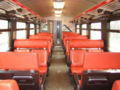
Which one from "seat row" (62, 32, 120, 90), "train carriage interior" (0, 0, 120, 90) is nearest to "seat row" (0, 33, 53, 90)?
"train carriage interior" (0, 0, 120, 90)

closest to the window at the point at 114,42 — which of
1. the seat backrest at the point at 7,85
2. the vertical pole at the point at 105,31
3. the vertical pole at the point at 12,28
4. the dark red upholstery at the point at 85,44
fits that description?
the vertical pole at the point at 105,31

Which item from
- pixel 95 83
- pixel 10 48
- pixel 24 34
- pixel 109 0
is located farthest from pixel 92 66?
pixel 24 34

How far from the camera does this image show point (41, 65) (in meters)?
4.48

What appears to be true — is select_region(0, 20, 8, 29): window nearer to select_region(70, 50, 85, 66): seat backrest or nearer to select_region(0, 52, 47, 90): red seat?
select_region(0, 52, 47, 90): red seat

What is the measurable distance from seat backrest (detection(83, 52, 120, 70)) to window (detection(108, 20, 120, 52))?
167 centimetres

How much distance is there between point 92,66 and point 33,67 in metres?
0.93

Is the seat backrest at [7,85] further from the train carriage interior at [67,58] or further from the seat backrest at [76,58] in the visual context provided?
the seat backrest at [76,58]

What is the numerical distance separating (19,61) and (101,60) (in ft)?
4.35

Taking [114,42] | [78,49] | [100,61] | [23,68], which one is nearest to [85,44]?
[78,49]

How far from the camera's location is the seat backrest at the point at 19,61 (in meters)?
2.89

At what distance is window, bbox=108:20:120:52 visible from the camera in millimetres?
4646

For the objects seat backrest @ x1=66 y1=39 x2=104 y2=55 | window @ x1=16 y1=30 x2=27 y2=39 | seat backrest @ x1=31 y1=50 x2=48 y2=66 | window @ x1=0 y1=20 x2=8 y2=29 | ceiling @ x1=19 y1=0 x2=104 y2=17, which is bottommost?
seat backrest @ x1=31 y1=50 x2=48 y2=66

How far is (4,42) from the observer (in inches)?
186

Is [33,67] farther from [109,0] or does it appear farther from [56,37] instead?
[56,37]
